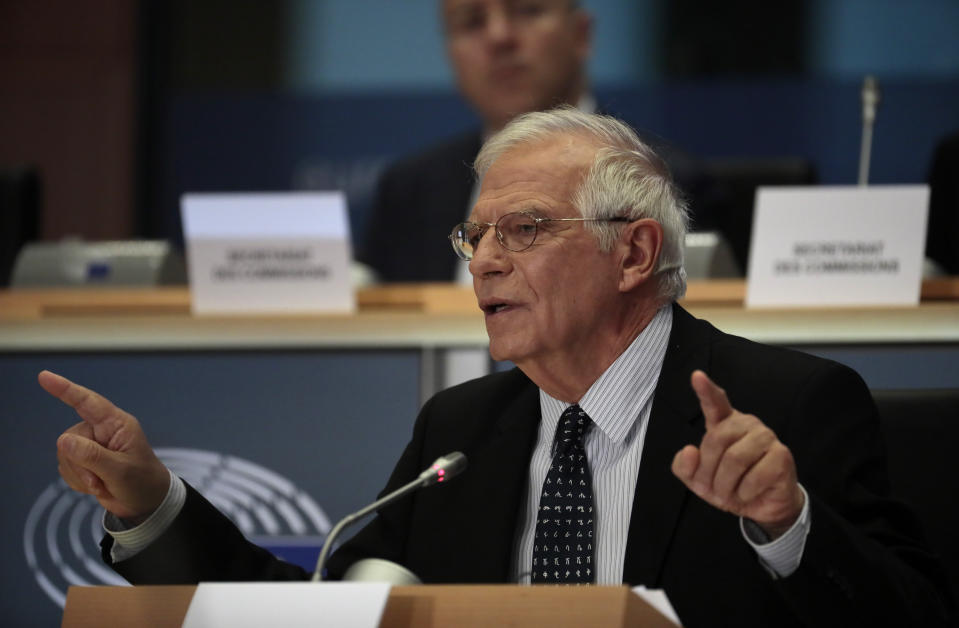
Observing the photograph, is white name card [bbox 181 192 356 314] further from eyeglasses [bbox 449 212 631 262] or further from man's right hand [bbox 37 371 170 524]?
man's right hand [bbox 37 371 170 524]

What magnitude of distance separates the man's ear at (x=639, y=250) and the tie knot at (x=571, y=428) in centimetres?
20

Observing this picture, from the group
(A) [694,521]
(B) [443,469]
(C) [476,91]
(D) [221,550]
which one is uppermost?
(C) [476,91]

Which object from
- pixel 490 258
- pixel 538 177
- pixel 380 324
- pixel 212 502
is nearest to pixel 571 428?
pixel 490 258

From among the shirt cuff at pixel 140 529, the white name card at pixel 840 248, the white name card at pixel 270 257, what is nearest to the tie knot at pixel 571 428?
the shirt cuff at pixel 140 529

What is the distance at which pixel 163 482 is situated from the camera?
1779 millimetres

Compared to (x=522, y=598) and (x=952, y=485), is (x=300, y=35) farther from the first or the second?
(x=522, y=598)

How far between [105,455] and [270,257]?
1149 mm

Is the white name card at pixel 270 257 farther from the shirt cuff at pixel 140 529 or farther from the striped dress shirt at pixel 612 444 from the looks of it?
the shirt cuff at pixel 140 529

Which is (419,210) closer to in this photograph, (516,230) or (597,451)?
(516,230)

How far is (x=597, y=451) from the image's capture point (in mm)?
1883

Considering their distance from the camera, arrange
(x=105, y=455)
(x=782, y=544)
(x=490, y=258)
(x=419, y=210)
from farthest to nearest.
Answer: (x=419, y=210)
(x=490, y=258)
(x=105, y=455)
(x=782, y=544)

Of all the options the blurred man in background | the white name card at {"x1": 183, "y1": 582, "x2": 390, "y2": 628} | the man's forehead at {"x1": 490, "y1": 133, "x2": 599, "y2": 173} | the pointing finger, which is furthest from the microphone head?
the blurred man in background

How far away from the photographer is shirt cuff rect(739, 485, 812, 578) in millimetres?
1481

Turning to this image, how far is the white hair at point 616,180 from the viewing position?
6.41 ft
